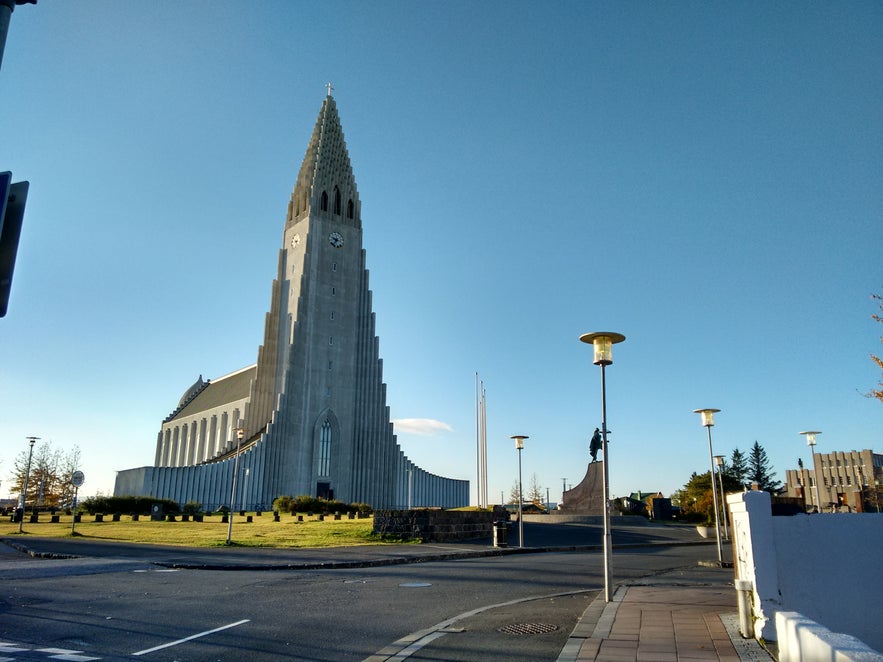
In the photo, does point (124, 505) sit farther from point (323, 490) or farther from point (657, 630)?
point (657, 630)

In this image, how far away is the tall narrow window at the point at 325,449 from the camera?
69.3 meters

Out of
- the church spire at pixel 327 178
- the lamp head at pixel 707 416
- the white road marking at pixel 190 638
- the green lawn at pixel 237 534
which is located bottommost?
the green lawn at pixel 237 534

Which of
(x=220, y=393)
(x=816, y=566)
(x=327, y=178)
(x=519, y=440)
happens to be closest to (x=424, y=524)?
(x=519, y=440)

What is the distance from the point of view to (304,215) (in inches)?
2913

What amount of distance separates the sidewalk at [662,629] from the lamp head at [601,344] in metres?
4.59

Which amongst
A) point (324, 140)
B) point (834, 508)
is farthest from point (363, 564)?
point (324, 140)

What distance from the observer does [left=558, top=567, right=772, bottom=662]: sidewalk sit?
23.8ft

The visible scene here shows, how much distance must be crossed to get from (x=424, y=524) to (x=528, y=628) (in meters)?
19.7

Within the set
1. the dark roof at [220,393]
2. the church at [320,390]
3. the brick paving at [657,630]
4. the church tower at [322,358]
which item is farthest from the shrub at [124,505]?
the brick paving at [657,630]

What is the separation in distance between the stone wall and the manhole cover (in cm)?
1931

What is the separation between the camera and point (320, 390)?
70.1 meters

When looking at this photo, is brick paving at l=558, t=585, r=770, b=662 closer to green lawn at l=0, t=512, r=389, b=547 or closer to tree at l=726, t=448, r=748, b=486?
green lawn at l=0, t=512, r=389, b=547

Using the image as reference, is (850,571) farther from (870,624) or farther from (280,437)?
(280,437)

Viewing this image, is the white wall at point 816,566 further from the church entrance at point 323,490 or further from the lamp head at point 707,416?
the church entrance at point 323,490
